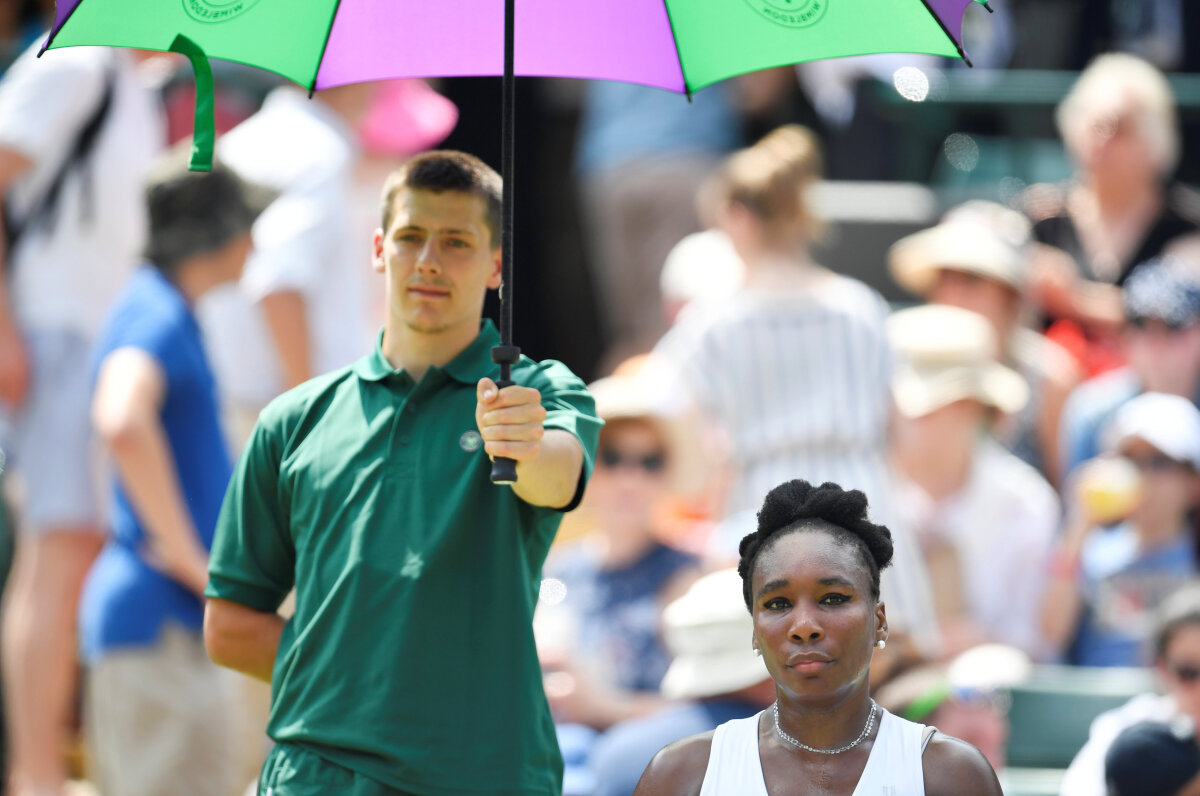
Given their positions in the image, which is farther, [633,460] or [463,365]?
[633,460]

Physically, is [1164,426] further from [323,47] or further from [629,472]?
[323,47]

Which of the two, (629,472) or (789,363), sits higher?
(789,363)

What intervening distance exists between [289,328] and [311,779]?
8.55 feet

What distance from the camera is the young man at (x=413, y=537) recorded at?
270 centimetres

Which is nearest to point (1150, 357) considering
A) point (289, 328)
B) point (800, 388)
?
point (800, 388)

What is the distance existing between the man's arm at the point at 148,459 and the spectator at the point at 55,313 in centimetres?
61

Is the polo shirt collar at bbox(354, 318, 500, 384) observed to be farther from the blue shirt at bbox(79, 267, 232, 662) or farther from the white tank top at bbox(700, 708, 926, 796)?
the blue shirt at bbox(79, 267, 232, 662)

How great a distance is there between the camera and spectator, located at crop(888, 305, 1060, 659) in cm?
575

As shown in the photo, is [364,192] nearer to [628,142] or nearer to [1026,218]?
[628,142]

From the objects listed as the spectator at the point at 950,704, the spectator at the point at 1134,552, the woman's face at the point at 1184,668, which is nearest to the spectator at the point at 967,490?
the spectator at the point at 1134,552

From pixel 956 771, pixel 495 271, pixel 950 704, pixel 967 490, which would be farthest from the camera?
pixel 967 490

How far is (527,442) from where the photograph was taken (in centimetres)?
262

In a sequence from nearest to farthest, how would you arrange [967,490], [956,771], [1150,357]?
[956,771], [967,490], [1150,357]

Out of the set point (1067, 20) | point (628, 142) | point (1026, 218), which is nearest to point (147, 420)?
point (628, 142)
